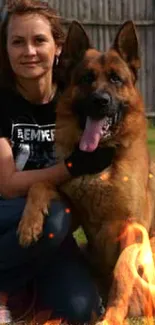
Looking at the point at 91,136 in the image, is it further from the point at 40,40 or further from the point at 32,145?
the point at 40,40

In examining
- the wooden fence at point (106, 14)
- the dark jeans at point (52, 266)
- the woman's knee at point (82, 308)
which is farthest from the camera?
the wooden fence at point (106, 14)

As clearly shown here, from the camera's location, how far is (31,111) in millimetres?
4066

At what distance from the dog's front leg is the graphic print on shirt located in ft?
0.83

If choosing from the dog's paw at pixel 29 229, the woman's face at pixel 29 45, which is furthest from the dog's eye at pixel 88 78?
the dog's paw at pixel 29 229

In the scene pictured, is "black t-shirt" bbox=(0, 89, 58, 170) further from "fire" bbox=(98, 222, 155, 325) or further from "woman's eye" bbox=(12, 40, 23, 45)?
"fire" bbox=(98, 222, 155, 325)

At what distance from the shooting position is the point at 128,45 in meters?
3.96

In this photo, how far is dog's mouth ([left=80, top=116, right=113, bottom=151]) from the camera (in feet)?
12.5

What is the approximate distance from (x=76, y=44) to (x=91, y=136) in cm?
56

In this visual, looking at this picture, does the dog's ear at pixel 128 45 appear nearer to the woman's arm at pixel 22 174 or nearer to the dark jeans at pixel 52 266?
the woman's arm at pixel 22 174

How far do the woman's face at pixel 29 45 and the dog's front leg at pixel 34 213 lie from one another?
2.17 feet

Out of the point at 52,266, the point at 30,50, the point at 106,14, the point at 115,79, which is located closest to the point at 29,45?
the point at 30,50

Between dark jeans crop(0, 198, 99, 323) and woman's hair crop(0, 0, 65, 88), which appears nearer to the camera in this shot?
dark jeans crop(0, 198, 99, 323)

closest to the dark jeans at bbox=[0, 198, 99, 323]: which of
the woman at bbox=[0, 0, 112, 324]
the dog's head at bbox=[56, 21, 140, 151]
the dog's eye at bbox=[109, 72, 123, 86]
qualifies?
the woman at bbox=[0, 0, 112, 324]

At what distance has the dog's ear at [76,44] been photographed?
3.95 m
